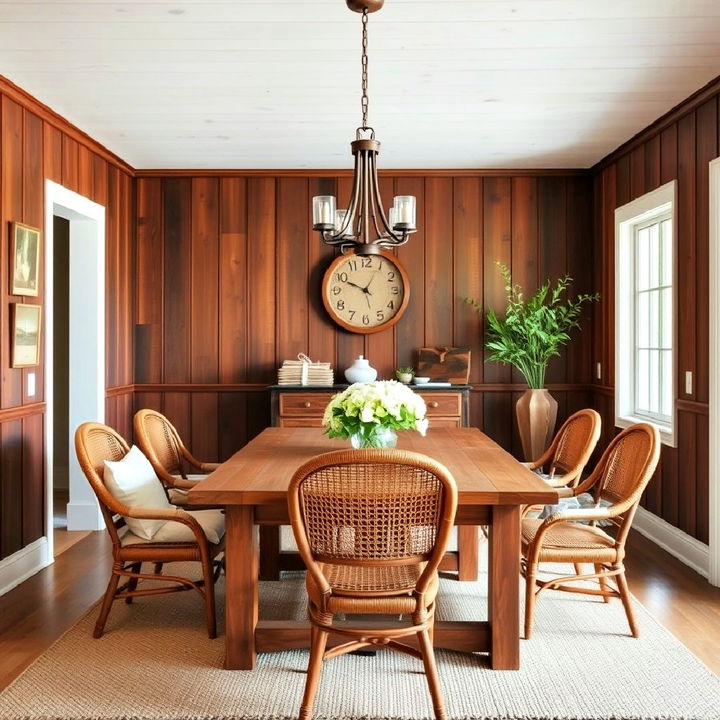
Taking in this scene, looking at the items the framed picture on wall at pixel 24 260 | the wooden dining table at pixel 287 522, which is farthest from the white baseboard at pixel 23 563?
the wooden dining table at pixel 287 522

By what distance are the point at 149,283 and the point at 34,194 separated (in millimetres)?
1738

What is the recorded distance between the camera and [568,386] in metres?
5.71

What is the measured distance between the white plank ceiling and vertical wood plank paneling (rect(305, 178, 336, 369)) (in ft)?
2.18

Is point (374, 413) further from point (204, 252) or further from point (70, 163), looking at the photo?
point (204, 252)

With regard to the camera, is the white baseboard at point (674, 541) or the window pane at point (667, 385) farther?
the window pane at point (667, 385)

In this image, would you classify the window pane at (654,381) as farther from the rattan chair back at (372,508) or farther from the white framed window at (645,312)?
the rattan chair back at (372,508)

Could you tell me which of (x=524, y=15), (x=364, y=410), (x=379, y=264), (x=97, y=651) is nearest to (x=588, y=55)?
(x=524, y=15)

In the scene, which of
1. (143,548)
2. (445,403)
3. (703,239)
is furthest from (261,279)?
(703,239)

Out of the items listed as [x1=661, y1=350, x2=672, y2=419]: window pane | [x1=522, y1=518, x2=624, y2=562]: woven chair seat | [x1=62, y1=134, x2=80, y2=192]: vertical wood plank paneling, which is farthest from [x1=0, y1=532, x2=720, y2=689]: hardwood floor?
[x1=62, y1=134, x2=80, y2=192]: vertical wood plank paneling

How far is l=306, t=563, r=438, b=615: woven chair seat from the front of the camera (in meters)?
2.27

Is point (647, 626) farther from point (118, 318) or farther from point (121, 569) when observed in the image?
point (118, 318)

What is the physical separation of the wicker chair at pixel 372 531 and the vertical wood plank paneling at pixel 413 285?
11.2ft

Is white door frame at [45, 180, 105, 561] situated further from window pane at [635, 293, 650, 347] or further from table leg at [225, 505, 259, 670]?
window pane at [635, 293, 650, 347]

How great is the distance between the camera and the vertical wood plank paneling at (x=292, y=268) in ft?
18.6
